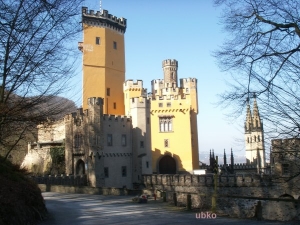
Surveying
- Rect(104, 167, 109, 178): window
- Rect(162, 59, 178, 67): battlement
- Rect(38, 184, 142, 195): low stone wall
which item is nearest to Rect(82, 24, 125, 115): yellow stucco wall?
Rect(104, 167, 109, 178): window

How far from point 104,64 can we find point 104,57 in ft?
2.56

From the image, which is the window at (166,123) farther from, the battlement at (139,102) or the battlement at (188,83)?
the battlement at (139,102)

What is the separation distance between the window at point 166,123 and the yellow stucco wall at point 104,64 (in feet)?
20.0

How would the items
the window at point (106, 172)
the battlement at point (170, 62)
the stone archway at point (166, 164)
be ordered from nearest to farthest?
the window at point (106, 172) → the stone archway at point (166, 164) → the battlement at point (170, 62)

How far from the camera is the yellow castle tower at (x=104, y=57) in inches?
1452

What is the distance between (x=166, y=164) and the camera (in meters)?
41.2

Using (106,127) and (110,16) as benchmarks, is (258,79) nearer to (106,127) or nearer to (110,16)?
(106,127)

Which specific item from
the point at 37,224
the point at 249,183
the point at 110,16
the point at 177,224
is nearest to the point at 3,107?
the point at 37,224

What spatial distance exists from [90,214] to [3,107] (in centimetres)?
707

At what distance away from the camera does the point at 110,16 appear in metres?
38.4

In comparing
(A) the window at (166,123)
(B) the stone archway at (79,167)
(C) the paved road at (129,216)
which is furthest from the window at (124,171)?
(C) the paved road at (129,216)

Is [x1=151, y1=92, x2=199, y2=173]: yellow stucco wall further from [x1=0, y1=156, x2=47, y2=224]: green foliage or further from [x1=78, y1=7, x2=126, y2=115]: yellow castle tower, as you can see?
[x1=0, y1=156, x2=47, y2=224]: green foliage

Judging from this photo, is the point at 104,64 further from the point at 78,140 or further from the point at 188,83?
the point at 188,83

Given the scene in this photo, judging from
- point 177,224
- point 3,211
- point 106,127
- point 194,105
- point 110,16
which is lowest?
point 177,224
